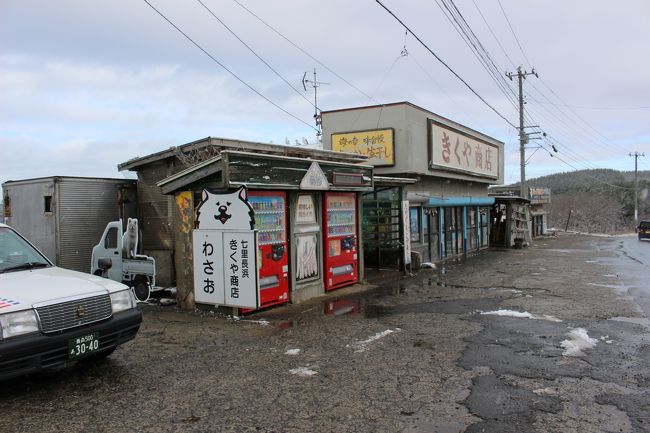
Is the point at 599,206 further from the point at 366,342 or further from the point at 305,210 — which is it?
the point at 366,342

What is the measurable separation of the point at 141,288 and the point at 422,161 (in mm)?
10097

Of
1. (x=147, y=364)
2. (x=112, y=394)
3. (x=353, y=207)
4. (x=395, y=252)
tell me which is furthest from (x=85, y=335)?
(x=395, y=252)

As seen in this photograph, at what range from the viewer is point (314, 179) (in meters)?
10.4

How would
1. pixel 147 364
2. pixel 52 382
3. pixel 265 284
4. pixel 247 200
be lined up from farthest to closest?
1. pixel 265 284
2. pixel 247 200
3. pixel 147 364
4. pixel 52 382

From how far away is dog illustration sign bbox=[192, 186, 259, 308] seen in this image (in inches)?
338

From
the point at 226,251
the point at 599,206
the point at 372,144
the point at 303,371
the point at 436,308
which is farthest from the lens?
the point at 599,206

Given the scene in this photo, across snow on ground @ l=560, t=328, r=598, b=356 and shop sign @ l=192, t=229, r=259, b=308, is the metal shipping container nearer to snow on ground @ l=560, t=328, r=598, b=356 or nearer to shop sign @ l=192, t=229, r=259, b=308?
shop sign @ l=192, t=229, r=259, b=308

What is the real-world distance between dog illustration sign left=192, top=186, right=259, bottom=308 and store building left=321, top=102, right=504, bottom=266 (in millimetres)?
6919

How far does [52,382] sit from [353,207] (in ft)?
27.4

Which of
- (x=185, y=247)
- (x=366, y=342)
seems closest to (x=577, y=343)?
(x=366, y=342)

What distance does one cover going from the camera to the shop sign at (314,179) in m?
10.1

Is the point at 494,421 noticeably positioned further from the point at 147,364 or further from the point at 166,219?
the point at 166,219

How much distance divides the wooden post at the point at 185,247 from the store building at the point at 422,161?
6.84 metres

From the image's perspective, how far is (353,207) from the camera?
12625mm
